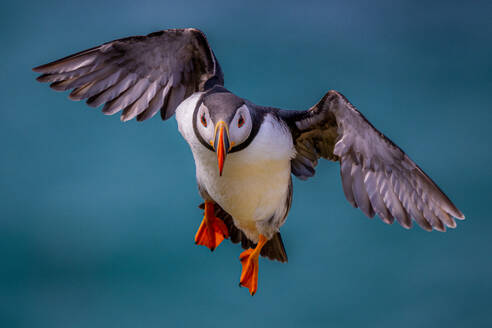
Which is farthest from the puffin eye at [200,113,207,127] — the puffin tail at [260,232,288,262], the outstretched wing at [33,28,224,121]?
the puffin tail at [260,232,288,262]

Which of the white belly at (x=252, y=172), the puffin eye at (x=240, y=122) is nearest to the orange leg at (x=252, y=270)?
the white belly at (x=252, y=172)

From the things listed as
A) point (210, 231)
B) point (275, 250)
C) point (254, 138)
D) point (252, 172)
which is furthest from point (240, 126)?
point (275, 250)

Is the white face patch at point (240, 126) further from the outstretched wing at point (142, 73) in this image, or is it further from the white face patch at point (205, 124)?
the outstretched wing at point (142, 73)

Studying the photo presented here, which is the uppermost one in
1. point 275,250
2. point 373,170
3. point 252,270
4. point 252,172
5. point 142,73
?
Answer: point 142,73

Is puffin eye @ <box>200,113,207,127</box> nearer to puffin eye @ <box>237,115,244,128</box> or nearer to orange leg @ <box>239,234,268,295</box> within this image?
puffin eye @ <box>237,115,244,128</box>

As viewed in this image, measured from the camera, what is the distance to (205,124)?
3.45m

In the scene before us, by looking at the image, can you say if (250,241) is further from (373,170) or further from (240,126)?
(240,126)

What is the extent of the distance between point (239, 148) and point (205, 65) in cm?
79

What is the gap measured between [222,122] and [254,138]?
357 mm

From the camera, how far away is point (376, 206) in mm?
3924

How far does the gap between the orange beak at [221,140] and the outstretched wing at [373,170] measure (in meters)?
0.74

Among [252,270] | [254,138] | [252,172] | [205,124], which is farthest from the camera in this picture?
[252,270]

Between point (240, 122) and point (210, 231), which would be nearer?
point (240, 122)

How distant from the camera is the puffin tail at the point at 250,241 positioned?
4.57 meters
